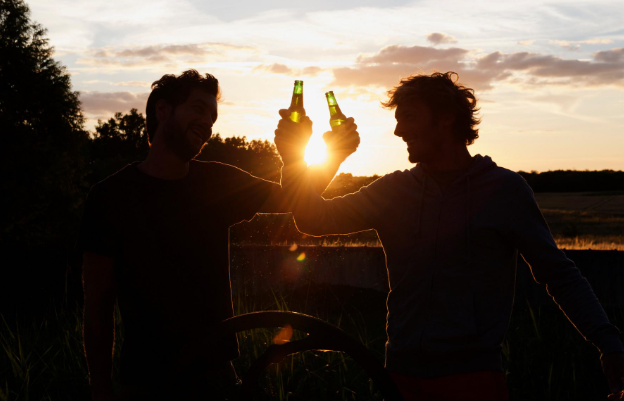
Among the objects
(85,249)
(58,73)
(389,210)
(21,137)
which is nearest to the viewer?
(85,249)

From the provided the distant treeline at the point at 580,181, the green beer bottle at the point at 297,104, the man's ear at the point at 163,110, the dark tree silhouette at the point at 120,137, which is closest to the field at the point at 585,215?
the distant treeline at the point at 580,181

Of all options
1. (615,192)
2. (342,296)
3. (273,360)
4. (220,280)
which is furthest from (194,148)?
(615,192)

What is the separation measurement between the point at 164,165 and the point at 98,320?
0.88 metres

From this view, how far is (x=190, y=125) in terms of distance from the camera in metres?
3.39

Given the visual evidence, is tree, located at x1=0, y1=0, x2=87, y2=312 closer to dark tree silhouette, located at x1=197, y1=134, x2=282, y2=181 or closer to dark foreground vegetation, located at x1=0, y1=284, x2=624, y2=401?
dark foreground vegetation, located at x1=0, y1=284, x2=624, y2=401

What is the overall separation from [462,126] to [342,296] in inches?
438

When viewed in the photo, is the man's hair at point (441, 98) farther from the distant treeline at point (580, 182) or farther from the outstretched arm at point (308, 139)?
the distant treeline at point (580, 182)

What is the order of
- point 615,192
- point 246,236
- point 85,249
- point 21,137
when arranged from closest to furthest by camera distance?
point 85,249, point 246,236, point 21,137, point 615,192

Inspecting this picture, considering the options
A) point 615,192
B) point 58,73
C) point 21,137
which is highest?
point 58,73

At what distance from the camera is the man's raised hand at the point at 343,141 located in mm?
3750

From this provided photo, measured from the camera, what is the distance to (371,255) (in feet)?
50.0

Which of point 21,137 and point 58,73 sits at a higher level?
point 58,73

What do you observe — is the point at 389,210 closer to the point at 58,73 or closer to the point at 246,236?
the point at 246,236

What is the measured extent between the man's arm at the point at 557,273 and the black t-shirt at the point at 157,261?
5.13ft
